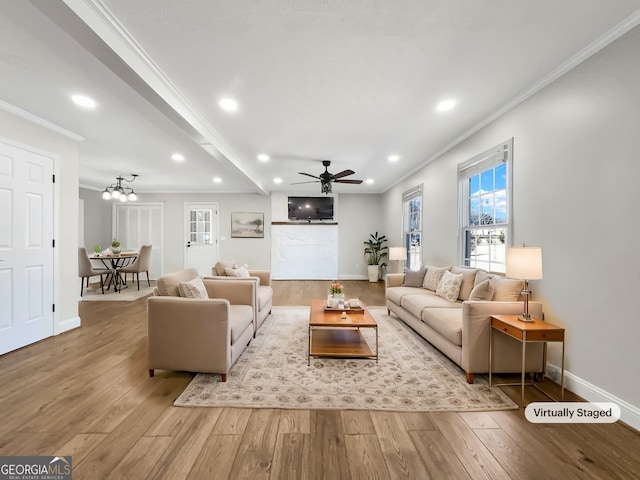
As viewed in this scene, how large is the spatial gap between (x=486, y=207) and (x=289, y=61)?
2749 millimetres

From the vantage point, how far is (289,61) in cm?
215

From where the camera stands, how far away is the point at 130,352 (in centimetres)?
297

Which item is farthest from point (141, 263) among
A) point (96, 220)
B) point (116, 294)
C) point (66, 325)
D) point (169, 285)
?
point (169, 285)

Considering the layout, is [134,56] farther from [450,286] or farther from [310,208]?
[310,208]

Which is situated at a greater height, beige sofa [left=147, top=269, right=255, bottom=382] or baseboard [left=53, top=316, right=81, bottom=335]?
beige sofa [left=147, top=269, right=255, bottom=382]

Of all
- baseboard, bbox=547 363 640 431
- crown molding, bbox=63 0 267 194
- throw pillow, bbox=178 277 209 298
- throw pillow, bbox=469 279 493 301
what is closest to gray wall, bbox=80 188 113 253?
crown molding, bbox=63 0 267 194

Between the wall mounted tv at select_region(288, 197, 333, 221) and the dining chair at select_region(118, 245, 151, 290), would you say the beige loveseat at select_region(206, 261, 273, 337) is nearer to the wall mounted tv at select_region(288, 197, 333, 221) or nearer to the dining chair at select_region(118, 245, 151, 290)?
the dining chair at select_region(118, 245, 151, 290)

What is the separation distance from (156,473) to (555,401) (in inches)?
103

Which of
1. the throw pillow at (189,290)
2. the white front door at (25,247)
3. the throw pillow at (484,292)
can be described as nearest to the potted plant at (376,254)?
the throw pillow at (484,292)

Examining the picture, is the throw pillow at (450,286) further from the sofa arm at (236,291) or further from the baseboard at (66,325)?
the baseboard at (66,325)

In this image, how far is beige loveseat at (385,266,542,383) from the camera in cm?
234

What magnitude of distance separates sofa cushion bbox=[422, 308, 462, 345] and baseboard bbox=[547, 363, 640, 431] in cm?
77

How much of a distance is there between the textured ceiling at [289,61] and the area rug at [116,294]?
124 inches

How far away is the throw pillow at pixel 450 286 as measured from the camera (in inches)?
134
